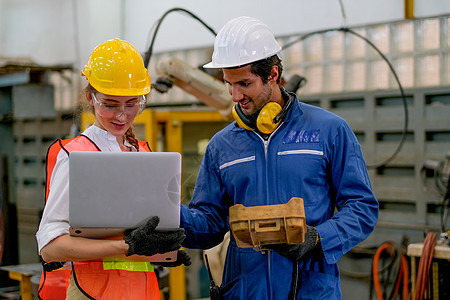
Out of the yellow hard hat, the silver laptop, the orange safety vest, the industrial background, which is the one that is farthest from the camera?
the industrial background

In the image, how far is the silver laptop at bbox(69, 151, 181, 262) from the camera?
1.19 meters

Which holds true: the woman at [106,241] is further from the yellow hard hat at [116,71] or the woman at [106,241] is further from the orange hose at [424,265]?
the orange hose at [424,265]

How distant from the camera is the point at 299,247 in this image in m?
1.36

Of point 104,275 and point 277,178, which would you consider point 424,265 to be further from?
point 104,275

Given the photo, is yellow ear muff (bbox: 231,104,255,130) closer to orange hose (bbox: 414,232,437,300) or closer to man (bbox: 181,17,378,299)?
man (bbox: 181,17,378,299)

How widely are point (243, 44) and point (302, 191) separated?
519 millimetres

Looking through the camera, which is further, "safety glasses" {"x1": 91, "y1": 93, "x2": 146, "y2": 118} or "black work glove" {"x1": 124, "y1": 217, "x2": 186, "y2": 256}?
"safety glasses" {"x1": 91, "y1": 93, "x2": 146, "y2": 118}

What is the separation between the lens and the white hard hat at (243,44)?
158cm

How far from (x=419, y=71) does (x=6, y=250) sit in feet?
13.2

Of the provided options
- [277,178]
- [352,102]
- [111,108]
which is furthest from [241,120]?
[352,102]

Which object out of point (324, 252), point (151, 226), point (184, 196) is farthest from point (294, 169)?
point (184, 196)

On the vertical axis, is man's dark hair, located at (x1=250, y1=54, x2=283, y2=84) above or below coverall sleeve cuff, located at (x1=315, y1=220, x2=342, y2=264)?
above

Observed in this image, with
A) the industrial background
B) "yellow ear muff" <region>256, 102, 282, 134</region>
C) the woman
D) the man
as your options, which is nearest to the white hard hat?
the man

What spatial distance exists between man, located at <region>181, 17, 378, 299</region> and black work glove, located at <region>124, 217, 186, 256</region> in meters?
0.33
